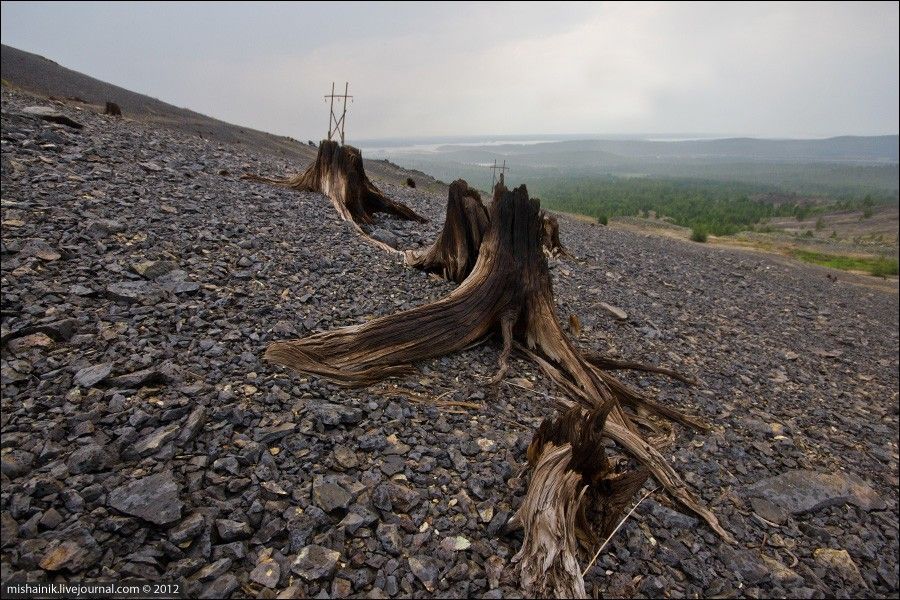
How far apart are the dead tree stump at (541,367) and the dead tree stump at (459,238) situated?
0.48m

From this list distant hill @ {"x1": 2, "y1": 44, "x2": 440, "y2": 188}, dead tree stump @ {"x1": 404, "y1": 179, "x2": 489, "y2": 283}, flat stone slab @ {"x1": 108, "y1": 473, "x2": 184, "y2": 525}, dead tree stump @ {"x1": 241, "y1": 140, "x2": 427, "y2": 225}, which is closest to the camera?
flat stone slab @ {"x1": 108, "y1": 473, "x2": 184, "y2": 525}

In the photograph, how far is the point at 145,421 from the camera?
3.67m

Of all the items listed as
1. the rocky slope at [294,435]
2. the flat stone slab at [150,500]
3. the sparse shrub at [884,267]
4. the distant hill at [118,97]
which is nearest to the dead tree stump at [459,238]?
the rocky slope at [294,435]

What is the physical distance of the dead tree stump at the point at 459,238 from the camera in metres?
7.49

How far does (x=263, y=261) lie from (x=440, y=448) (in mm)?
4081

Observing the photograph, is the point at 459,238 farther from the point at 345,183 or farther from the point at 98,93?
the point at 98,93

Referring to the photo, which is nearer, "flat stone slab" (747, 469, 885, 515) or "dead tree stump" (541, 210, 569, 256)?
"flat stone slab" (747, 469, 885, 515)

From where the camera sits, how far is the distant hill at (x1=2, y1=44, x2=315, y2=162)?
2731 cm

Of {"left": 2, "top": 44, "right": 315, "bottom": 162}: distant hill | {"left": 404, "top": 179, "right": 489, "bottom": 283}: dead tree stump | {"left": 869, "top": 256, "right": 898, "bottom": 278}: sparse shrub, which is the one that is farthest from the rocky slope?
{"left": 869, "top": 256, "right": 898, "bottom": 278}: sparse shrub

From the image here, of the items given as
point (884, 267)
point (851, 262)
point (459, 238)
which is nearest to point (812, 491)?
point (459, 238)

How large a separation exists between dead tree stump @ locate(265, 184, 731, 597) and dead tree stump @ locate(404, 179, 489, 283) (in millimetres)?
484

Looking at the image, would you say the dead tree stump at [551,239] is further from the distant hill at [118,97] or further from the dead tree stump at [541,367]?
the distant hill at [118,97]

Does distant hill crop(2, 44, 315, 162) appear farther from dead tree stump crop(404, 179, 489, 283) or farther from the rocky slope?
the rocky slope

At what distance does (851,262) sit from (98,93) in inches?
1896
